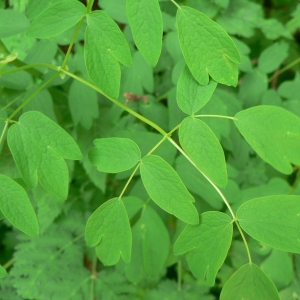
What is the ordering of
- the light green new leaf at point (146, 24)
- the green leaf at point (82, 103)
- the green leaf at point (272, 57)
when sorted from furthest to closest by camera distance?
1. the green leaf at point (272, 57)
2. the green leaf at point (82, 103)
3. the light green new leaf at point (146, 24)

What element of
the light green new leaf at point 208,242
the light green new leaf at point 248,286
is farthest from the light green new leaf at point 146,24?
the light green new leaf at point 248,286

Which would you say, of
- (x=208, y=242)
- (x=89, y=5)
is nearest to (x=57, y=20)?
(x=89, y=5)

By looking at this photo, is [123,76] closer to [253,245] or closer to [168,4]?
[168,4]

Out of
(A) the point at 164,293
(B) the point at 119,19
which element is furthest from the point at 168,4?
(A) the point at 164,293

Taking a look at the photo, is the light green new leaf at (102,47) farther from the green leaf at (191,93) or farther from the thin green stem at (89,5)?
the green leaf at (191,93)

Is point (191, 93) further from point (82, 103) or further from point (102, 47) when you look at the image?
point (82, 103)
